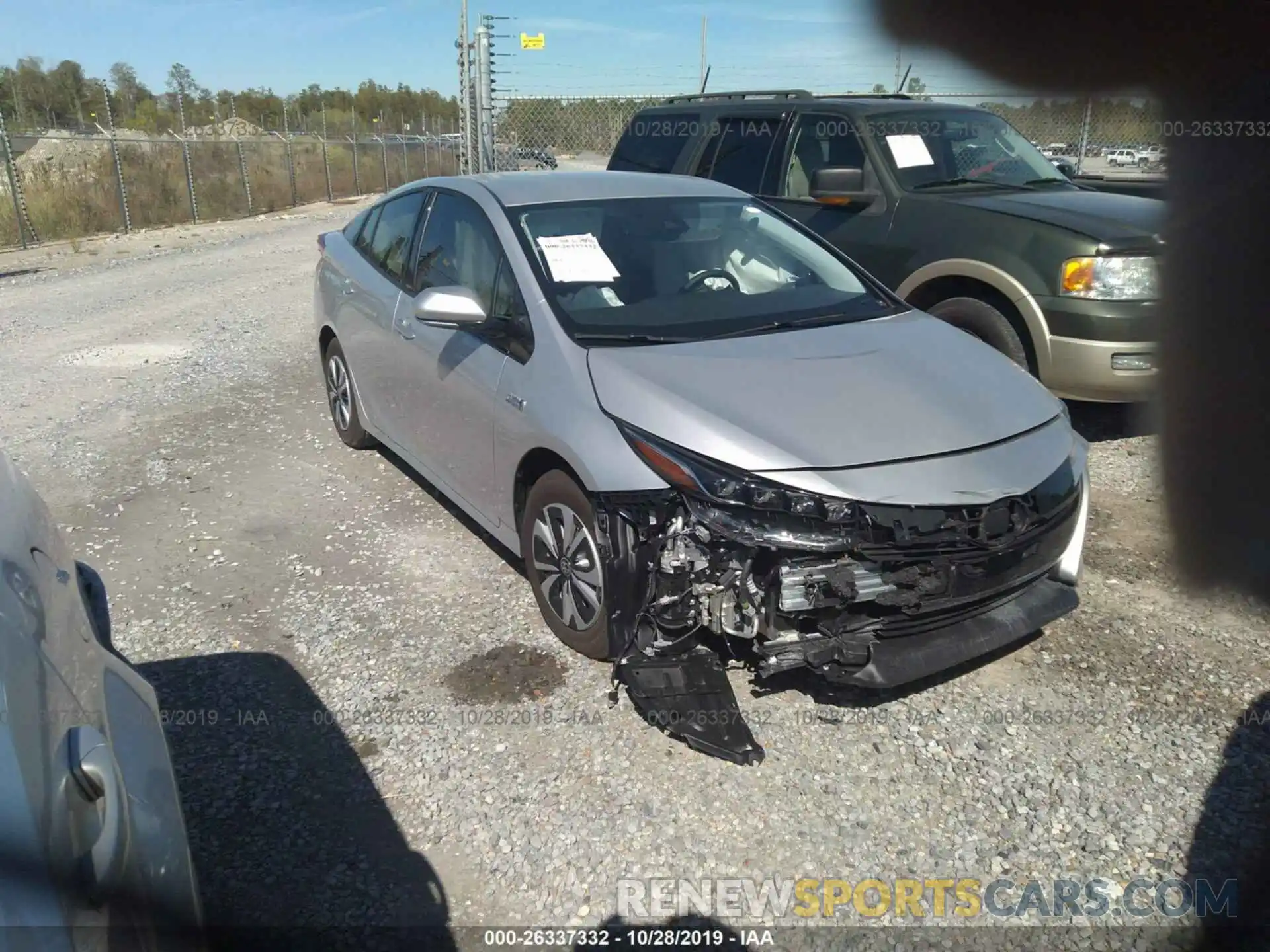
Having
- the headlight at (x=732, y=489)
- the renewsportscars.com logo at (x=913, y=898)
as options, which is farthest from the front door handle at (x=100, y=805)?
the headlight at (x=732, y=489)

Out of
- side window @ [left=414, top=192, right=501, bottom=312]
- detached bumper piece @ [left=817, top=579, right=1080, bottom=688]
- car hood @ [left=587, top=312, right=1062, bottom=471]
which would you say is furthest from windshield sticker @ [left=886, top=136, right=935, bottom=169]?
detached bumper piece @ [left=817, top=579, right=1080, bottom=688]

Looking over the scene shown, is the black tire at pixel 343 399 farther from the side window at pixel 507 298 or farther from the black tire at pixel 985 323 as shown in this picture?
the black tire at pixel 985 323

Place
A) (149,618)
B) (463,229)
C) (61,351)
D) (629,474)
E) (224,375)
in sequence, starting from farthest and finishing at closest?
(61,351), (224,375), (463,229), (149,618), (629,474)

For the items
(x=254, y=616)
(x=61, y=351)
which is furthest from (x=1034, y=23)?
(x=61, y=351)

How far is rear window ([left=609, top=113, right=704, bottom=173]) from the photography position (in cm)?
723

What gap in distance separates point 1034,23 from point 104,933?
165cm

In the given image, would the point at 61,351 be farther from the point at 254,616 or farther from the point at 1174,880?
the point at 1174,880

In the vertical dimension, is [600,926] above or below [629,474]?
below

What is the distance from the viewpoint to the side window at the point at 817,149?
21.0ft

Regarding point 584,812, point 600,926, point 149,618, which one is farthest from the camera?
point 149,618

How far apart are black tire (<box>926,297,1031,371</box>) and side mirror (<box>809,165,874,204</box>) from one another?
88cm

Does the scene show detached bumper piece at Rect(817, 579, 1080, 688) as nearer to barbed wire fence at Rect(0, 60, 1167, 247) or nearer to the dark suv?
the dark suv

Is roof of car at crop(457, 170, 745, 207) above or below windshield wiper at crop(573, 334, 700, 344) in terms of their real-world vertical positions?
above

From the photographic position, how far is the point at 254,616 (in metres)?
4.00
